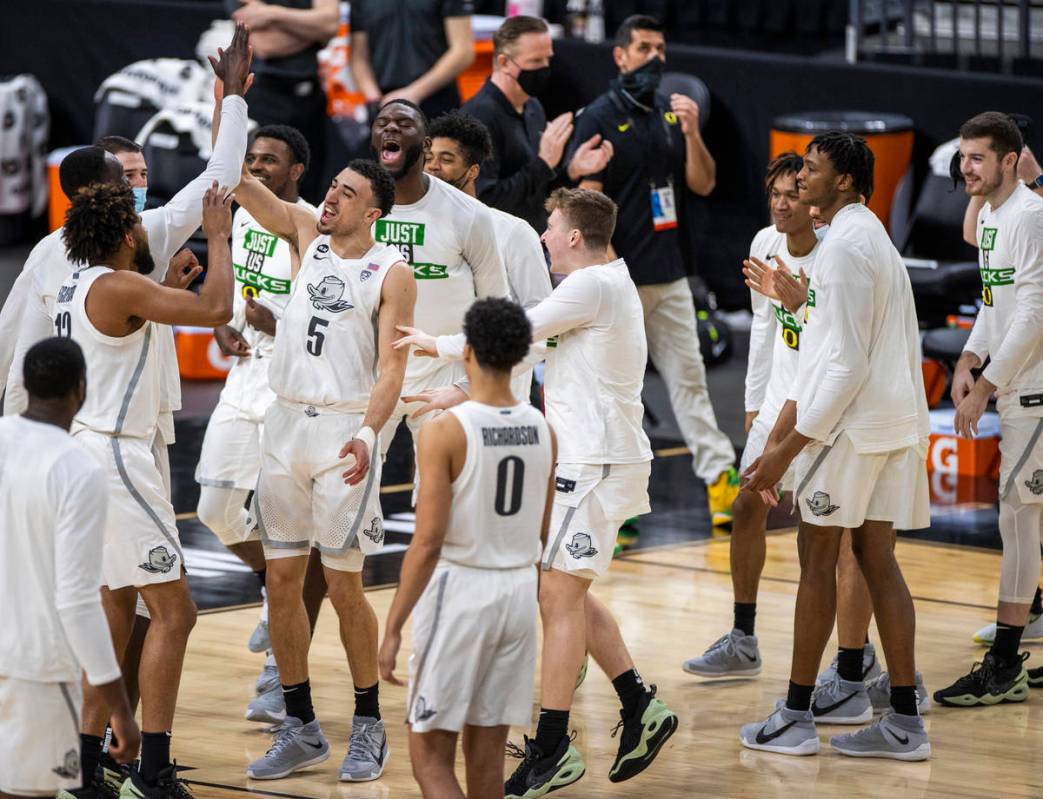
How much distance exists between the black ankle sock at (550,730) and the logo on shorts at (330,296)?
4.64 ft

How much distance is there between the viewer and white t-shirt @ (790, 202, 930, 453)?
5.89m

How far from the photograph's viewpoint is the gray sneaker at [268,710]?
21.2 ft

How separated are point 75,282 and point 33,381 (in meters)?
Result: 1.01

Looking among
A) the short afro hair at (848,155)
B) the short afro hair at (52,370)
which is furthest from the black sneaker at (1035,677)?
the short afro hair at (52,370)

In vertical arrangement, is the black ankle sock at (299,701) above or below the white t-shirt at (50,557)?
below

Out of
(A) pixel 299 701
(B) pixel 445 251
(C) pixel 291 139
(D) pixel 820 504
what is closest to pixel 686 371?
(B) pixel 445 251

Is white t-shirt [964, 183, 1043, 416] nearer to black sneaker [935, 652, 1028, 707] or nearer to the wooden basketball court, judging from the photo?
black sneaker [935, 652, 1028, 707]

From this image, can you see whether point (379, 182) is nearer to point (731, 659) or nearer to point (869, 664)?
point (731, 659)

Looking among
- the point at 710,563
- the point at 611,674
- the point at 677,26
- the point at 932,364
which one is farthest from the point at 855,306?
the point at 677,26

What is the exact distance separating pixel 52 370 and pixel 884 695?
3.51 m

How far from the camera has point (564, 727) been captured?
5809 mm

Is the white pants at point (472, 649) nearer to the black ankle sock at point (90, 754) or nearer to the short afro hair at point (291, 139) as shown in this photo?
the black ankle sock at point (90, 754)

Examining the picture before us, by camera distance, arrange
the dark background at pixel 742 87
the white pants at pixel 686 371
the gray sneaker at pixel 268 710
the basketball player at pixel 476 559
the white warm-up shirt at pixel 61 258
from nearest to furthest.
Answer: the basketball player at pixel 476 559
the white warm-up shirt at pixel 61 258
the gray sneaker at pixel 268 710
the white pants at pixel 686 371
the dark background at pixel 742 87

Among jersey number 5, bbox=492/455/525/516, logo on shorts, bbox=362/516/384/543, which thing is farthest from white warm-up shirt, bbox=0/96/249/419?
jersey number 5, bbox=492/455/525/516
